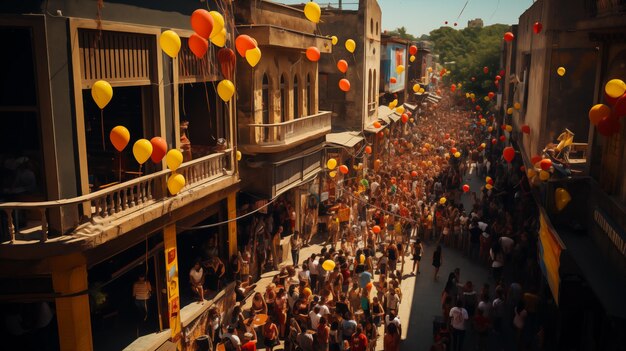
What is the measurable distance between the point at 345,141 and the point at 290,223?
6.48m

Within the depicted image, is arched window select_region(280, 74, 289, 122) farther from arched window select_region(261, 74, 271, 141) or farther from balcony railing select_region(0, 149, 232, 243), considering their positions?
balcony railing select_region(0, 149, 232, 243)

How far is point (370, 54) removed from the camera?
29922 millimetres

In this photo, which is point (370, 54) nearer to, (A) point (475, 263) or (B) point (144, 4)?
(A) point (475, 263)

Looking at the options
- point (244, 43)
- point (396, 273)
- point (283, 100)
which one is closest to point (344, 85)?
point (283, 100)

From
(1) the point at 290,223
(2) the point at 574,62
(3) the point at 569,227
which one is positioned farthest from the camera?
(1) the point at 290,223

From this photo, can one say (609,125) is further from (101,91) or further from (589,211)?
(101,91)

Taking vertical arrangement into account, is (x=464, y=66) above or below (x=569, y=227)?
above

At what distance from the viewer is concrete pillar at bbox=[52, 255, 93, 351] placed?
9.38 metres

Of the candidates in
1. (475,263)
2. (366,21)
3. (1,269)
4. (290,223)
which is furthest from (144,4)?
(366,21)

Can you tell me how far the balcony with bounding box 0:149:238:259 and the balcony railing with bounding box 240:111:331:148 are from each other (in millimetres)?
3390

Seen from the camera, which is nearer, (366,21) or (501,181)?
(501,181)

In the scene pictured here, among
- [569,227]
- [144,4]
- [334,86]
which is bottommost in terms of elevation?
[569,227]

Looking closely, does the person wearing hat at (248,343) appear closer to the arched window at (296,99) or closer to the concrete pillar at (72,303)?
the concrete pillar at (72,303)

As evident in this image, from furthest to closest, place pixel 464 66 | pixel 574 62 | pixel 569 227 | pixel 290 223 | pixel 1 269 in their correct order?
pixel 464 66
pixel 290 223
pixel 574 62
pixel 569 227
pixel 1 269
